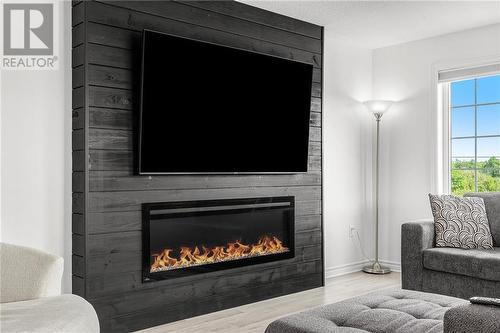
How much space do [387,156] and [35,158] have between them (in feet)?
12.0

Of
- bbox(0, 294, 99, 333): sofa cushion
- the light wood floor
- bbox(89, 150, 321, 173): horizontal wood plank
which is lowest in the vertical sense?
the light wood floor

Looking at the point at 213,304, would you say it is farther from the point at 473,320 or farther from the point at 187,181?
the point at 473,320

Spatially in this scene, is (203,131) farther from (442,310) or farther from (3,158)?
(442,310)

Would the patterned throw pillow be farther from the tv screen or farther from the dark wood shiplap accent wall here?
the dark wood shiplap accent wall

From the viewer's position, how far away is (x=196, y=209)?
3764 mm

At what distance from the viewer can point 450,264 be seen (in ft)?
12.2

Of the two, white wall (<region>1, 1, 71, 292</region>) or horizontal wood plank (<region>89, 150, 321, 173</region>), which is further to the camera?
horizontal wood plank (<region>89, 150, 321, 173</region>)

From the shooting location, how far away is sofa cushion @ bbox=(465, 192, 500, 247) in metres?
4.05

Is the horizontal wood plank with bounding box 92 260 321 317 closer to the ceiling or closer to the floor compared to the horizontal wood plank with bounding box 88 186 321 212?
closer to the floor

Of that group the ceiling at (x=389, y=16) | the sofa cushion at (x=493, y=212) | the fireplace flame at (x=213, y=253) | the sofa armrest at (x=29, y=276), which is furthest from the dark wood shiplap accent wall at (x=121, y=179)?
the sofa cushion at (x=493, y=212)

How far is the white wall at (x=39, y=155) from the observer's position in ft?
10.2

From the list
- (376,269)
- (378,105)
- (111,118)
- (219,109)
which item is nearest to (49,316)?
(111,118)

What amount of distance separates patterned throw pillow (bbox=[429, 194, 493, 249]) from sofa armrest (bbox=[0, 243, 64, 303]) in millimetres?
2886

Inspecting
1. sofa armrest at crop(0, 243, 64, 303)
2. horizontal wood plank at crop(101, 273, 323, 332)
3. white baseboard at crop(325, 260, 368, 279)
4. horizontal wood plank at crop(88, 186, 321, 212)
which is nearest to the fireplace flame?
horizontal wood plank at crop(101, 273, 323, 332)
